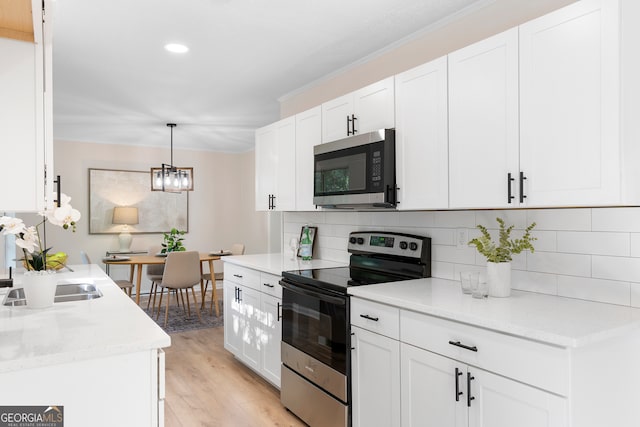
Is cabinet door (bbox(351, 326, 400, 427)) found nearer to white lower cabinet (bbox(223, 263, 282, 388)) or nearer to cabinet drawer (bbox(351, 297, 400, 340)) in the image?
cabinet drawer (bbox(351, 297, 400, 340))

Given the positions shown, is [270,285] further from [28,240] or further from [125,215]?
[125,215]

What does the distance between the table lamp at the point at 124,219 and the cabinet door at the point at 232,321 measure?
11.3ft

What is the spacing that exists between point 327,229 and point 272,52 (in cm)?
145

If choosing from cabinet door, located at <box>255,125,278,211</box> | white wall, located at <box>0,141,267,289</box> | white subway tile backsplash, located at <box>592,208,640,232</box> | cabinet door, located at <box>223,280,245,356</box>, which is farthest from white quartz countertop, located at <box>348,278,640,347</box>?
white wall, located at <box>0,141,267,289</box>

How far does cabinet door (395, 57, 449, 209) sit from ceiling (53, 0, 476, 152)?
20.4 inches

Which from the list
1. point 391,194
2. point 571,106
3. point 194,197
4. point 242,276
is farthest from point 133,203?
point 571,106

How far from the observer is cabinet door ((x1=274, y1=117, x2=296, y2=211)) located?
354 centimetres

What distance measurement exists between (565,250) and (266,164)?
2556mm

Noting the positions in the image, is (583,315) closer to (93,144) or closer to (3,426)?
(3,426)

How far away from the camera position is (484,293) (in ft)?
6.70

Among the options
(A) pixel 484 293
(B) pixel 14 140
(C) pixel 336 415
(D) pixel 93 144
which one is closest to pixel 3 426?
(B) pixel 14 140

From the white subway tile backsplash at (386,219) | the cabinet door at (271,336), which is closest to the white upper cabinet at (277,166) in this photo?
the white subway tile backsplash at (386,219)

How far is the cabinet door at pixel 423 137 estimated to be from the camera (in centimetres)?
224

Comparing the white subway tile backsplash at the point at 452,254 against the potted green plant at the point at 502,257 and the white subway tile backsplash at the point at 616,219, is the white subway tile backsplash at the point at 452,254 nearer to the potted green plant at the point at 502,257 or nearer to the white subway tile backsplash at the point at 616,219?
the potted green plant at the point at 502,257
